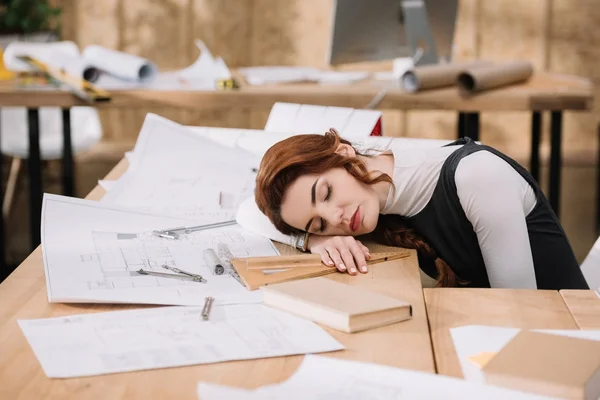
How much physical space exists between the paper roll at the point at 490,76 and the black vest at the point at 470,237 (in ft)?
3.76

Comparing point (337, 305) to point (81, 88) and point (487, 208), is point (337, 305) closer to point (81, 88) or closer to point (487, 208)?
point (487, 208)

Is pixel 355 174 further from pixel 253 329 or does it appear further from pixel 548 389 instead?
pixel 548 389

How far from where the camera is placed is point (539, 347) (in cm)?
95

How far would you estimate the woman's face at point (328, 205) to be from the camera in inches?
56.9

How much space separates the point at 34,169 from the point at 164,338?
2265mm

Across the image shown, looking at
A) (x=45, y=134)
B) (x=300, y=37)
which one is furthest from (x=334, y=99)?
(x=45, y=134)

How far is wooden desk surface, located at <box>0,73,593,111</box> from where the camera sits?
2.83 meters

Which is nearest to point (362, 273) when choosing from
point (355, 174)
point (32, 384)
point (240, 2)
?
point (355, 174)

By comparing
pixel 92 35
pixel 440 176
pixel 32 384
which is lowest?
pixel 32 384

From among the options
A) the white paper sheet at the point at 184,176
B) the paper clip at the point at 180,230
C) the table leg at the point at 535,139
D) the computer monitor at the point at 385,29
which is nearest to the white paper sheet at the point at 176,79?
the computer monitor at the point at 385,29

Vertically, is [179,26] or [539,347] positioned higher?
[179,26]

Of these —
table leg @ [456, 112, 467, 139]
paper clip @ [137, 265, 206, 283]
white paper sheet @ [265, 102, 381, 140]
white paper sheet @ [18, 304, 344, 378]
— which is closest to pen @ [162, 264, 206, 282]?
paper clip @ [137, 265, 206, 283]

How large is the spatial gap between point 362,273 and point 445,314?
0.71ft

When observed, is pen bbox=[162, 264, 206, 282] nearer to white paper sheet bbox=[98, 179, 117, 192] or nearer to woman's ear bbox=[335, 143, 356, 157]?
woman's ear bbox=[335, 143, 356, 157]
